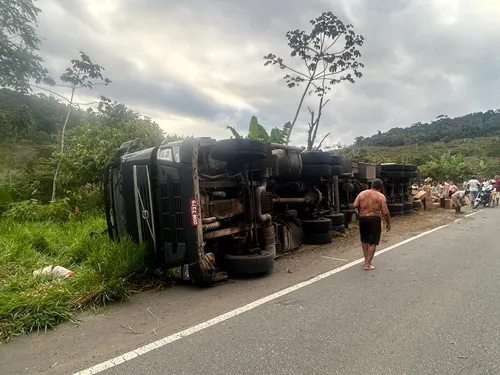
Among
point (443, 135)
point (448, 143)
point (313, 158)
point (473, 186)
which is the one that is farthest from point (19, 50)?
point (443, 135)

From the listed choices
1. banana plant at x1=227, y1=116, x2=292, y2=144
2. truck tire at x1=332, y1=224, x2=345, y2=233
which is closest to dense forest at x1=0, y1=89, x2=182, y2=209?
banana plant at x1=227, y1=116, x2=292, y2=144

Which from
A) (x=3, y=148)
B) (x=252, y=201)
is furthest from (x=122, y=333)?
(x=3, y=148)

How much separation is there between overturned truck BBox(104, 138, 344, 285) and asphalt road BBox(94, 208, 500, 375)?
1.21m

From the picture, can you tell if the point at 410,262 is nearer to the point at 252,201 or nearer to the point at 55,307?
the point at 252,201

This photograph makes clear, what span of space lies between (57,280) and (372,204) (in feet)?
15.7

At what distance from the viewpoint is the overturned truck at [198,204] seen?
4.77 m

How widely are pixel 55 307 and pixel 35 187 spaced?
11.1m

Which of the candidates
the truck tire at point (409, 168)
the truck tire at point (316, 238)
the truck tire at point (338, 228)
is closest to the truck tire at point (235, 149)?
the truck tire at point (316, 238)

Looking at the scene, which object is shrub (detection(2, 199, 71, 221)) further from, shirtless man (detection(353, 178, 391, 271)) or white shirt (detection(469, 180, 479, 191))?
white shirt (detection(469, 180, 479, 191))

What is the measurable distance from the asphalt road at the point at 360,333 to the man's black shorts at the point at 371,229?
67 cm

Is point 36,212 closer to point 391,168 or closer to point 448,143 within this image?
point 391,168

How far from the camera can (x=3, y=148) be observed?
27.5 m

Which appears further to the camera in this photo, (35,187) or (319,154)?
(35,187)

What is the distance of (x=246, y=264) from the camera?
5230 mm
